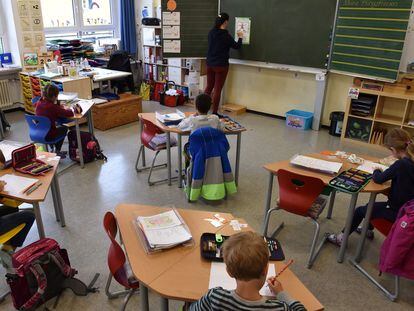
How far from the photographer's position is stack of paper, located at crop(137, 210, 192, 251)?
1938 millimetres

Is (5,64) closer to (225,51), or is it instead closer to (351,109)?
(225,51)

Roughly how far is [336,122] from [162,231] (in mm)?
4434

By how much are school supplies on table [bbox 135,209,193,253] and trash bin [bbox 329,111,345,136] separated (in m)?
4.22

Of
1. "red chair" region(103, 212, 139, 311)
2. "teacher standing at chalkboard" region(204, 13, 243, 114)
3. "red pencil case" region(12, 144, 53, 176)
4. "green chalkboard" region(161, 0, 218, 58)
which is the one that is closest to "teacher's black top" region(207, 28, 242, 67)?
"teacher standing at chalkboard" region(204, 13, 243, 114)

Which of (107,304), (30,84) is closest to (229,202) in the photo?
(107,304)

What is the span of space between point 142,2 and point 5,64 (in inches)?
117

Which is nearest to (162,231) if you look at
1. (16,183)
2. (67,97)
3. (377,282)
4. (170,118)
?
(16,183)

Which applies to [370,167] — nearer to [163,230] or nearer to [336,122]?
[163,230]

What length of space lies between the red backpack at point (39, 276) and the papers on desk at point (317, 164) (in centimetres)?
189

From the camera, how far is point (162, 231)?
2037 millimetres

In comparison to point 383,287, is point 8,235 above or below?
above

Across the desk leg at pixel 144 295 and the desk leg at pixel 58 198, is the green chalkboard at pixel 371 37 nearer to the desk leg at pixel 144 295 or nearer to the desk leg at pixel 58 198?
the desk leg at pixel 58 198

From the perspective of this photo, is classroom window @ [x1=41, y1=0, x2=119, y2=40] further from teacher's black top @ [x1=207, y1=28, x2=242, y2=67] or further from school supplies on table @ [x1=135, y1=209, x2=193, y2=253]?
school supplies on table @ [x1=135, y1=209, x2=193, y2=253]

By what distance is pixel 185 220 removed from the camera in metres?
2.20
